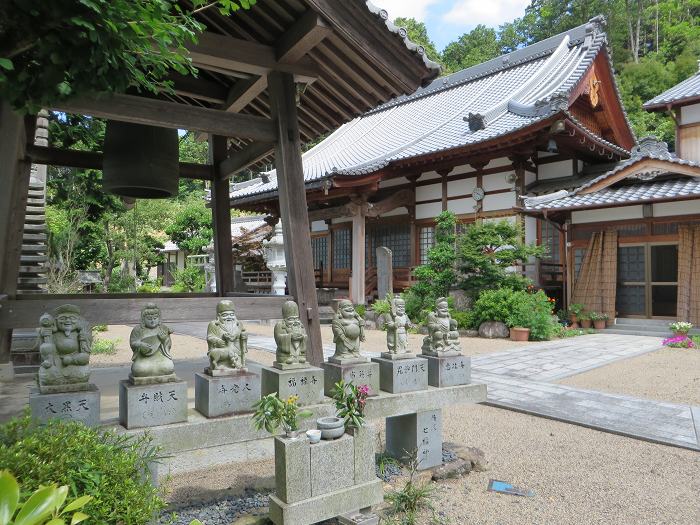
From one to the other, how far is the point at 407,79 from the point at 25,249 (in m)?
6.13

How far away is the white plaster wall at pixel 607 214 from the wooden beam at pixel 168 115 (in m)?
12.5

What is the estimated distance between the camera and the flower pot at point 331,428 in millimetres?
2945

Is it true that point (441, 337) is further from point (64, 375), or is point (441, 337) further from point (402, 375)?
point (64, 375)

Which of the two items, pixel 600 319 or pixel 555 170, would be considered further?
pixel 555 170

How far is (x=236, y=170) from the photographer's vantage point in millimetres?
5512

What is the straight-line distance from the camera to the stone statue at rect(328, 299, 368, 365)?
3807mm

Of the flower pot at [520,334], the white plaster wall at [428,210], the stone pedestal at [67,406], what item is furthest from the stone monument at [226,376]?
the white plaster wall at [428,210]

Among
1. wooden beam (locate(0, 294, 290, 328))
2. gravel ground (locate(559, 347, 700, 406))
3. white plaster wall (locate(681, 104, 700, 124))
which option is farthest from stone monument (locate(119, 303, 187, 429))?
white plaster wall (locate(681, 104, 700, 124))

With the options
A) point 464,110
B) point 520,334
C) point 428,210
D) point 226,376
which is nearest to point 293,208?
point 226,376

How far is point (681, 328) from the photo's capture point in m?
11.8

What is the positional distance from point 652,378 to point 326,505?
23.0 feet

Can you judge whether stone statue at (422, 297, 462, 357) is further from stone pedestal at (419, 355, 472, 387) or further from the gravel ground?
the gravel ground

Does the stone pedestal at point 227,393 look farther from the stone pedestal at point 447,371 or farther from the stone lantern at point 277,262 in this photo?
the stone lantern at point 277,262

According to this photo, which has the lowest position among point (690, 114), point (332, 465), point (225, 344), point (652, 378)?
point (652, 378)
